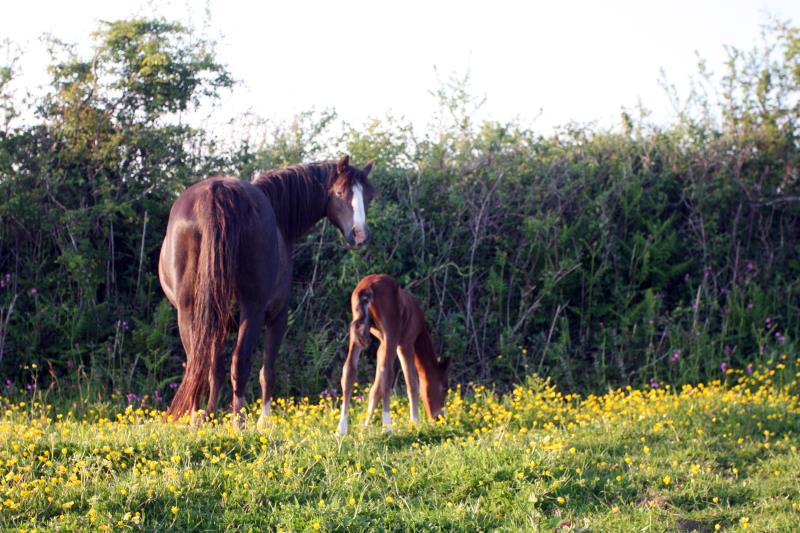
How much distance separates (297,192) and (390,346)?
5.97 ft

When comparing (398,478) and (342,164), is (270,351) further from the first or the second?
(398,478)

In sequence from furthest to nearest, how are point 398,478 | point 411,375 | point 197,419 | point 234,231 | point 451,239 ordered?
1. point 451,239
2. point 411,375
3. point 234,231
4. point 197,419
5. point 398,478

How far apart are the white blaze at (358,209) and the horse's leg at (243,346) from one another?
1.41m

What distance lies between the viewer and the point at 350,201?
813 centimetres

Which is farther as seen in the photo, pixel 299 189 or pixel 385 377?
pixel 299 189

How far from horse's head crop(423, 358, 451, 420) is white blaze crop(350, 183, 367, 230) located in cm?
145

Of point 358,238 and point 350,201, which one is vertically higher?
point 350,201

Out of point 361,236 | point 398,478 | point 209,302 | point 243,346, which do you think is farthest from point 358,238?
point 398,478

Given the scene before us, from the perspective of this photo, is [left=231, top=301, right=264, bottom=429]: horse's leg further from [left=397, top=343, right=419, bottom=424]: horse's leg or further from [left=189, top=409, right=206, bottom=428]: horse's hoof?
[left=397, top=343, right=419, bottom=424]: horse's leg

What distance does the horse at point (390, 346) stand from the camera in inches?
273

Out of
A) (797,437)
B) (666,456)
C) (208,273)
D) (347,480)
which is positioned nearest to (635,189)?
(797,437)

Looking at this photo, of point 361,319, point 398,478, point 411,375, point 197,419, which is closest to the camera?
point 398,478

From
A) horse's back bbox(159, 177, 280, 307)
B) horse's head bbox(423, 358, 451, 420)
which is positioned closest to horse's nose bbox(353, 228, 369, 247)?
horse's back bbox(159, 177, 280, 307)

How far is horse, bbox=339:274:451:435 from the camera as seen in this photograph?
6941mm
